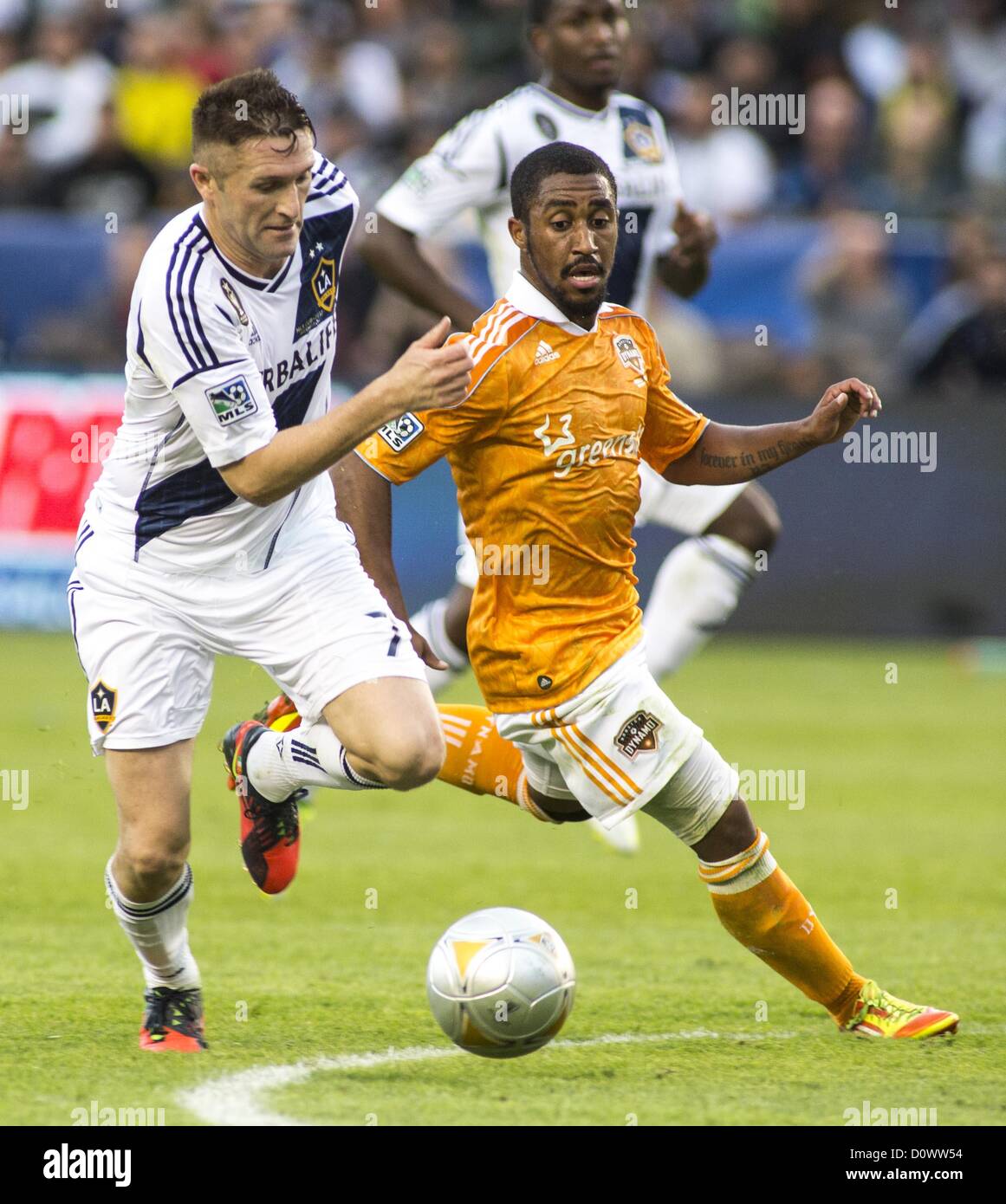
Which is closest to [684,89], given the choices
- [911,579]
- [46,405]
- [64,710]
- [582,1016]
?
[911,579]

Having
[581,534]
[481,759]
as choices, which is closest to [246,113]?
[581,534]

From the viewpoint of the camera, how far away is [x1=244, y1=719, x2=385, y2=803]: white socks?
5230 millimetres

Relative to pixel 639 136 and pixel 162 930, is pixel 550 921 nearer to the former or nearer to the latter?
pixel 162 930

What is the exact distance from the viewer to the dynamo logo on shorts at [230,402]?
4785 mm

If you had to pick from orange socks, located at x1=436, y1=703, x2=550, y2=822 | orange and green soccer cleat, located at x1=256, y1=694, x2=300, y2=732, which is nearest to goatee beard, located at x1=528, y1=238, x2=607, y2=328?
orange socks, located at x1=436, y1=703, x2=550, y2=822

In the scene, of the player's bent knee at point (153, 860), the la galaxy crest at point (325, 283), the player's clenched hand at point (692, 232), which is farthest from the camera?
the player's clenched hand at point (692, 232)

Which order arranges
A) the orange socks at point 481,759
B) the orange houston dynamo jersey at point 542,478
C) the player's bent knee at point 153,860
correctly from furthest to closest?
the orange socks at point 481,759, the orange houston dynamo jersey at point 542,478, the player's bent knee at point 153,860

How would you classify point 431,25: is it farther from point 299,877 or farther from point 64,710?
point 299,877

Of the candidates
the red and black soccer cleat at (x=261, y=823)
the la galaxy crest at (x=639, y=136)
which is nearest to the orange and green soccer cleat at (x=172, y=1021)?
the red and black soccer cleat at (x=261, y=823)

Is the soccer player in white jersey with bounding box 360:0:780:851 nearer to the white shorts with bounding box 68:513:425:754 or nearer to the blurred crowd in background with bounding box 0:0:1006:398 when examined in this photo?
the white shorts with bounding box 68:513:425:754

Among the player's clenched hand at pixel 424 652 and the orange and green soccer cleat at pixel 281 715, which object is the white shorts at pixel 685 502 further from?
the player's clenched hand at pixel 424 652

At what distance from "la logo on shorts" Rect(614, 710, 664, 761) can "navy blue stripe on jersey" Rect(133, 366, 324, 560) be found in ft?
3.86

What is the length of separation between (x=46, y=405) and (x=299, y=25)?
5068 mm

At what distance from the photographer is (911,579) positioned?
13414 millimetres
